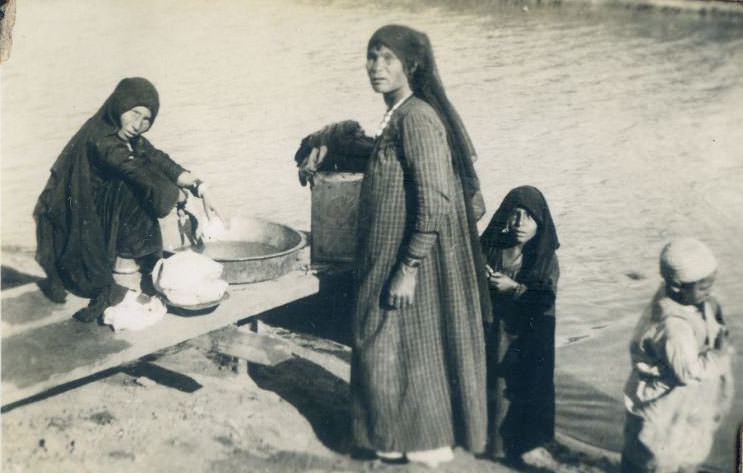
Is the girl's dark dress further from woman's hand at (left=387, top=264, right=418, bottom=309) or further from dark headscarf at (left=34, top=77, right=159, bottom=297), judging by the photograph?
woman's hand at (left=387, top=264, right=418, bottom=309)

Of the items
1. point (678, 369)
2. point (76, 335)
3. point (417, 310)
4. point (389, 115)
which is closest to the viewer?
point (678, 369)

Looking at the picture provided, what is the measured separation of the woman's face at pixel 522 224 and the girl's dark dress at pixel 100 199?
1703 millimetres

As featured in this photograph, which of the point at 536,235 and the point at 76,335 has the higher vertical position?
the point at 536,235

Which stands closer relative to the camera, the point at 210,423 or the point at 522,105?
the point at 522,105

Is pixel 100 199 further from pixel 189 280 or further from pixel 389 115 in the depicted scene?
pixel 389 115

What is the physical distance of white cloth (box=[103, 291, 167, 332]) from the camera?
3.56 metres

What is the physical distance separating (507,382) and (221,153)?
6.85 ft

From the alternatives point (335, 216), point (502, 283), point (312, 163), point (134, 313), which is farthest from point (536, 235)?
point (134, 313)

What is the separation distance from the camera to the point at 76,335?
3533mm

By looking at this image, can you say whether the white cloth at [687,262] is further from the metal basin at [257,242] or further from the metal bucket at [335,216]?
the metal basin at [257,242]

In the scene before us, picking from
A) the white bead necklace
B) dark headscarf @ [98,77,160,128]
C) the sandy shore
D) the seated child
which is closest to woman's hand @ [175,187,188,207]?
dark headscarf @ [98,77,160,128]

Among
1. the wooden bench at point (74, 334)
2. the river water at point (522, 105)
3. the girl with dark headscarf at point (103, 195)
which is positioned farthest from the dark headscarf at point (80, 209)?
the river water at point (522, 105)

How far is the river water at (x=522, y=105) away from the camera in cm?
337

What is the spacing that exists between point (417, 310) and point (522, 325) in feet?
1.74
